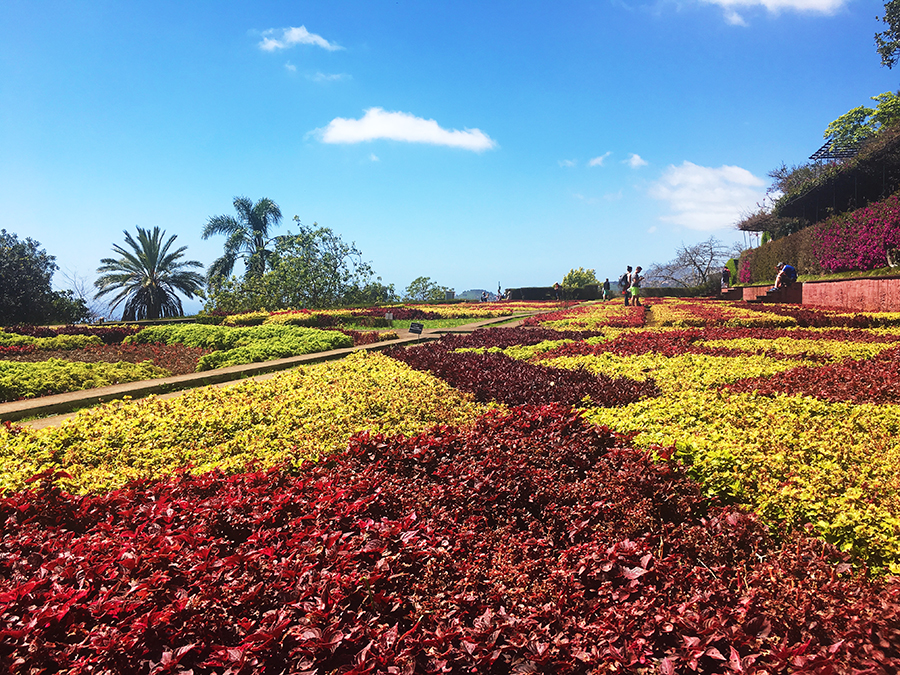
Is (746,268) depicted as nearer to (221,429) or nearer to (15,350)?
(221,429)

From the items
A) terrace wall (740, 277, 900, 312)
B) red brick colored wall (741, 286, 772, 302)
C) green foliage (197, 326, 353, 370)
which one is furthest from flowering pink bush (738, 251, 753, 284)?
green foliage (197, 326, 353, 370)

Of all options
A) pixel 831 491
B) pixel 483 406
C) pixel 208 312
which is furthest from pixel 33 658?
pixel 208 312

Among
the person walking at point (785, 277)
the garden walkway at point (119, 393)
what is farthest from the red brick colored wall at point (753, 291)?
the garden walkway at point (119, 393)

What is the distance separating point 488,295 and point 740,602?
150 ft

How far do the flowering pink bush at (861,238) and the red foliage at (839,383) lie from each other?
57.5 feet

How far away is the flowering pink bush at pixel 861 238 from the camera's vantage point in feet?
62.0

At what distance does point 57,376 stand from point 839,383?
32.5ft

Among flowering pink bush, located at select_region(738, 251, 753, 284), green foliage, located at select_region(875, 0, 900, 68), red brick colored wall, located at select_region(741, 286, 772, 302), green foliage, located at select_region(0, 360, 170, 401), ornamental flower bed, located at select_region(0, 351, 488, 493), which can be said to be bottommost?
ornamental flower bed, located at select_region(0, 351, 488, 493)

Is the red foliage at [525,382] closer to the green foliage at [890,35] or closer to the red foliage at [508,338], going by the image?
the red foliage at [508,338]

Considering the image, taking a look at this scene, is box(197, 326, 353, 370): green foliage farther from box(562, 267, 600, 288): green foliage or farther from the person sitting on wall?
box(562, 267, 600, 288): green foliage

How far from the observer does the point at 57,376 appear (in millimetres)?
7418

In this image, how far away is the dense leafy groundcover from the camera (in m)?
1.86

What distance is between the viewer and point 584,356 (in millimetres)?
8172

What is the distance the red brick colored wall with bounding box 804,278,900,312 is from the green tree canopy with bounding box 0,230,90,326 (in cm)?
3414
